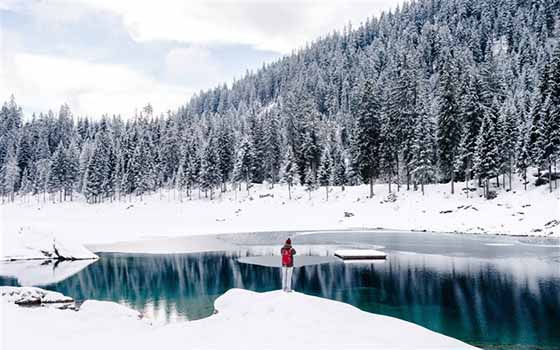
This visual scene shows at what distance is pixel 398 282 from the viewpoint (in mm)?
28062

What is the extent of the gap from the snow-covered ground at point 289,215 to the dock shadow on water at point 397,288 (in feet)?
42.9

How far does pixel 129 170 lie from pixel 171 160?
45.7 ft

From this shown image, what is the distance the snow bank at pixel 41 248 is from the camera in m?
41.5

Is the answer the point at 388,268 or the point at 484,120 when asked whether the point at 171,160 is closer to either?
the point at 484,120


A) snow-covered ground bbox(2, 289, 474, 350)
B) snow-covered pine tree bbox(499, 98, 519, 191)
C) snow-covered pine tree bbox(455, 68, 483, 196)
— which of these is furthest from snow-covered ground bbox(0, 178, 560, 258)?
snow-covered ground bbox(2, 289, 474, 350)

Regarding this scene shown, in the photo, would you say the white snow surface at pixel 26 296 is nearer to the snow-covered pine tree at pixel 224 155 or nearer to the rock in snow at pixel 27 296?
the rock in snow at pixel 27 296

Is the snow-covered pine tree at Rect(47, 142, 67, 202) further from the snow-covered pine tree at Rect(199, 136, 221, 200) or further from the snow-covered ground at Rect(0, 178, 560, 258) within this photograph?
the snow-covered pine tree at Rect(199, 136, 221, 200)

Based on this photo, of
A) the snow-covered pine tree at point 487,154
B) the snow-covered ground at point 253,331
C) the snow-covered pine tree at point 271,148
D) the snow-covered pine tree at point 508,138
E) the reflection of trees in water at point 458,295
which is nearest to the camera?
the snow-covered ground at point 253,331

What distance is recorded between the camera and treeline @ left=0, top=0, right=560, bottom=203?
Answer: 2697 inches

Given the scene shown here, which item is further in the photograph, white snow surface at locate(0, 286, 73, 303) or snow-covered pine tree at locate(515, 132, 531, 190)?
snow-covered pine tree at locate(515, 132, 531, 190)

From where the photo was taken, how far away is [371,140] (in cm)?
7825

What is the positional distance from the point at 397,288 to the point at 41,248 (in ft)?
106

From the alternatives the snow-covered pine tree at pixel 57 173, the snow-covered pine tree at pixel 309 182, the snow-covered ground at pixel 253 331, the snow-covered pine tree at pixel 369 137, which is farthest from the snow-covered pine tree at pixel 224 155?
the snow-covered ground at pixel 253 331

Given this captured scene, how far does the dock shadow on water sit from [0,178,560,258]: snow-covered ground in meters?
13.1
